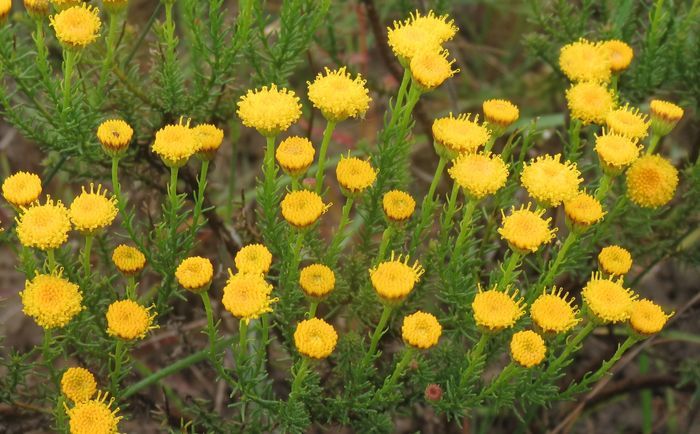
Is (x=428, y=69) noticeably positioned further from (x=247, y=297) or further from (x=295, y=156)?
(x=247, y=297)

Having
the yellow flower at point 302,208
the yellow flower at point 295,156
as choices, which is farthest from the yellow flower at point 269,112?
the yellow flower at point 302,208

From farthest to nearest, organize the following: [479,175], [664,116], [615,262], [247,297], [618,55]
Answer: [618,55], [664,116], [615,262], [479,175], [247,297]

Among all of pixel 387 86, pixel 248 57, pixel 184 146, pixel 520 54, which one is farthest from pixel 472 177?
pixel 520 54

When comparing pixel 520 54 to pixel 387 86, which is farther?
pixel 520 54

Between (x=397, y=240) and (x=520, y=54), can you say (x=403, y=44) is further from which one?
(x=520, y=54)

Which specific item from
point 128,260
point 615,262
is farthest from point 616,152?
point 128,260

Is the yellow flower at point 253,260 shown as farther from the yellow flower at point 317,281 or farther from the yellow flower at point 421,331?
the yellow flower at point 421,331
